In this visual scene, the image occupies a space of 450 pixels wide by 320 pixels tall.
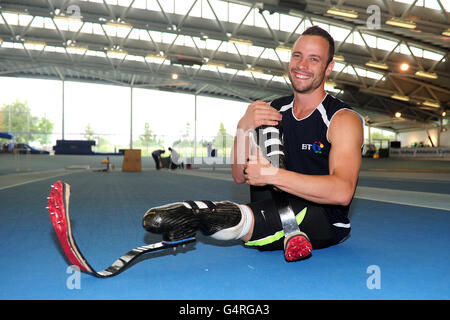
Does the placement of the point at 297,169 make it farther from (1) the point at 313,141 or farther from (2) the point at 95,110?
(2) the point at 95,110

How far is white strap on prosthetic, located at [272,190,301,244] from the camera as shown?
1568 mm

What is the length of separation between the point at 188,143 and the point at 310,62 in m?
24.4

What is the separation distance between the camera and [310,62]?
1.63 meters

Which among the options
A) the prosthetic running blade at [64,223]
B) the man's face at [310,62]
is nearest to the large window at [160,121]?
the man's face at [310,62]

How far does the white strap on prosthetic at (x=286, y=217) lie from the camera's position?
157 cm

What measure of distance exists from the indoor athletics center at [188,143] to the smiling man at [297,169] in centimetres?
7

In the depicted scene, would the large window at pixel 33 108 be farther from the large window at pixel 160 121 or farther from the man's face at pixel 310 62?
the man's face at pixel 310 62

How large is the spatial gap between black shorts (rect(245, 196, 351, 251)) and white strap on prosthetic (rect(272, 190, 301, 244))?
5 cm

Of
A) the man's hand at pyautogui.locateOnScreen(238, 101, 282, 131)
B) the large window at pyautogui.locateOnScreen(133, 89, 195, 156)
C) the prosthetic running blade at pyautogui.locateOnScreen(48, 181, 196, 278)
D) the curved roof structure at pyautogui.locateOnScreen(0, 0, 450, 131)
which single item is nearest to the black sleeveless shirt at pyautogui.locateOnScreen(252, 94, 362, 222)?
the man's hand at pyautogui.locateOnScreen(238, 101, 282, 131)

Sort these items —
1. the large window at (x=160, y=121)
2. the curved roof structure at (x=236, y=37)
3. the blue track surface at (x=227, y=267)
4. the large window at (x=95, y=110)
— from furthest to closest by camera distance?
the large window at (x=160, y=121) < the large window at (x=95, y=110) < the curved roof structure at (x=236, y=37) < the blue track surface at (x=227, y=267)

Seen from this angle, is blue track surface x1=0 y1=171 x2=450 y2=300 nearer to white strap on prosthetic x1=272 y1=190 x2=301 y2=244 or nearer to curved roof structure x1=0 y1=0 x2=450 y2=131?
white strap on prosthetic x1=272 y1=190 x2=301 y2=244

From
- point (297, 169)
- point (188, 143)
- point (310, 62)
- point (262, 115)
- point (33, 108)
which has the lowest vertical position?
point (297, 169)

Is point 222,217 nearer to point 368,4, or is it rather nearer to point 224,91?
point 368,4

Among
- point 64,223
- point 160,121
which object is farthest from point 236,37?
point 160,121
